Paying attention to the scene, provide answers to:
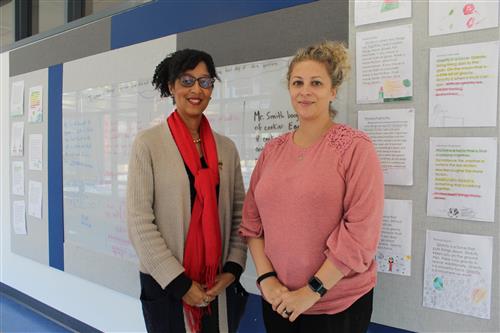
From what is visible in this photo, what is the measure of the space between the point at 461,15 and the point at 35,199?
119 inches

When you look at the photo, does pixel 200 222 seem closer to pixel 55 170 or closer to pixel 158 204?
pixel 158 204

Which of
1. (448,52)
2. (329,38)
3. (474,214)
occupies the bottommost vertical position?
(474,214)

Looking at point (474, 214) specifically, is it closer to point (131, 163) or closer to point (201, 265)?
point (201, 265)

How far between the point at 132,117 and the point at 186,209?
130 cm

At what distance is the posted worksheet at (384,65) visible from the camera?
1513 mm

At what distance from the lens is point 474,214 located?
4.58ft

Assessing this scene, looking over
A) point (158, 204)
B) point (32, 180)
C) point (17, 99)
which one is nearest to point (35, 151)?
point (32, 180)

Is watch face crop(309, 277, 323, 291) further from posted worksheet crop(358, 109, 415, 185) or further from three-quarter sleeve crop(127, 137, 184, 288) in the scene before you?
A: posted worksheet crop(358, 109, 415, 185)

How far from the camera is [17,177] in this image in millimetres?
3350

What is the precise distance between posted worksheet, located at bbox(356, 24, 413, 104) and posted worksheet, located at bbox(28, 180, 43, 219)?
2.55 meters

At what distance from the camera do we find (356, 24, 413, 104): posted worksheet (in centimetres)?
151

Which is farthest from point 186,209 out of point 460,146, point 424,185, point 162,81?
point 460,146

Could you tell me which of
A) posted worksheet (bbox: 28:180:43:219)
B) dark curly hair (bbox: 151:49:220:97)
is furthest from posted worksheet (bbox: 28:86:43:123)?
dark curly hair (bbox: 151:49:220:97)

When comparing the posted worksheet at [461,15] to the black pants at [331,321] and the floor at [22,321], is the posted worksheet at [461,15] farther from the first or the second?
the floor at [22,321]
